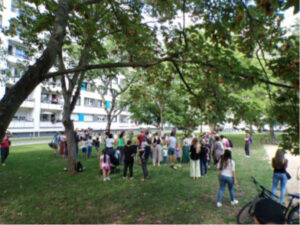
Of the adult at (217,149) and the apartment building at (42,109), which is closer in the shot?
the adult at (217,149)

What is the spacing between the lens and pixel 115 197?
6285 millimetres

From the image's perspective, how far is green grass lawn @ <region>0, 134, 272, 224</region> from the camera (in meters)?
5.06

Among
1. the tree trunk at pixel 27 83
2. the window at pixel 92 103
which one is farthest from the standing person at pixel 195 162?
the window at pixel 92 103

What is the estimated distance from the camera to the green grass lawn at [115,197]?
506 cm

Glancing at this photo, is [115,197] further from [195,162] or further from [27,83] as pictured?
[27,83]

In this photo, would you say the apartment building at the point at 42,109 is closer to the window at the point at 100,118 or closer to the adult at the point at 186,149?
the window at the point at 100,118

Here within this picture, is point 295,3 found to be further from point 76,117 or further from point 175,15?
point 76,117

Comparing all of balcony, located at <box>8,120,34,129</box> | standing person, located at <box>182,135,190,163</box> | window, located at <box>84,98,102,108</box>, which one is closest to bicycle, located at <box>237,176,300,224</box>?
standing person, located at <box>182,135,190,163</box>

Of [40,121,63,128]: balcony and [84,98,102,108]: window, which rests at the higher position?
[84,98,102,108]: window

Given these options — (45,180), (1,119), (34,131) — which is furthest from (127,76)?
(34,131)

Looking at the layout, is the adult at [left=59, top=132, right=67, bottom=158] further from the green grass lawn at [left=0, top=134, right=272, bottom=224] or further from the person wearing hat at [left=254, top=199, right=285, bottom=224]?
the person wearing hat at [left=254, top=199, right=285, bottom=224]

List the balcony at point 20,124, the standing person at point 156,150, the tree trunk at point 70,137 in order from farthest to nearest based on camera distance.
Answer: the balcony at point 20,124 → the standing person at point 156,150 → the tree trunk at point 70,137

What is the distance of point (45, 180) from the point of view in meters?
8.12

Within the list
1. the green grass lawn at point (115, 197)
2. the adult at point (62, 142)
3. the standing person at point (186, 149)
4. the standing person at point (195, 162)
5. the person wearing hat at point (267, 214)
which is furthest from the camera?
the adult at point (62, 142)
